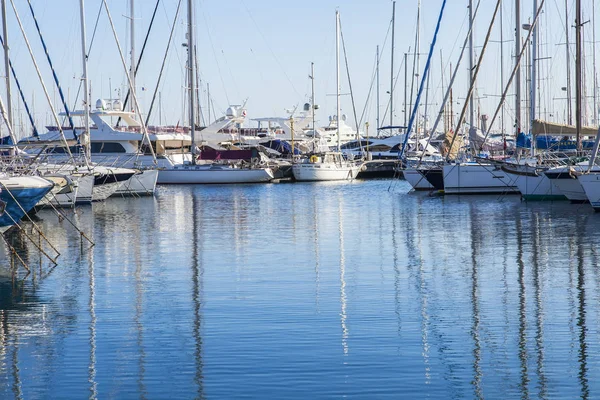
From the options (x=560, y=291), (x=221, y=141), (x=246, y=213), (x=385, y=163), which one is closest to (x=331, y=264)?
(x=560, y=291)

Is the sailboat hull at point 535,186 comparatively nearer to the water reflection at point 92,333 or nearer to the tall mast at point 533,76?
the tall mast at point 533,76

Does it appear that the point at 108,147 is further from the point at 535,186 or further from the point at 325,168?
the point at 535,186

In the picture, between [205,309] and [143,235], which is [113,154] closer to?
[143,235]

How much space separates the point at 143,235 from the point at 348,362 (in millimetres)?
19086

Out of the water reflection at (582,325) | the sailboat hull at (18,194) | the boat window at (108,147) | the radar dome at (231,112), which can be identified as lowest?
the water reflection at (582,325)

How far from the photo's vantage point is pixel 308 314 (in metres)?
16.9

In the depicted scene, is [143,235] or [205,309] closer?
[205,309]

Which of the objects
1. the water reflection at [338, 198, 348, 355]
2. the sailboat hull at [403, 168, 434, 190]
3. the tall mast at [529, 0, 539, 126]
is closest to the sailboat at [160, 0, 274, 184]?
the sailboat hull at [403, 168, 434, 190]

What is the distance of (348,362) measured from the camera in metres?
13.5

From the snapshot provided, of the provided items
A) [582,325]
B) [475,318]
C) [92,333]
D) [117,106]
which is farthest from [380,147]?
[92,333]

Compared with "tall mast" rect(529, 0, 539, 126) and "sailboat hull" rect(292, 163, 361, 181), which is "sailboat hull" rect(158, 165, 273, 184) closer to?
"sailboat hull" rect(292, 163, 361, 181)

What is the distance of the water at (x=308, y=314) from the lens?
41.7ft

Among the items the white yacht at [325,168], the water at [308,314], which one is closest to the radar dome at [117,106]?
the white yacht at [325,168]

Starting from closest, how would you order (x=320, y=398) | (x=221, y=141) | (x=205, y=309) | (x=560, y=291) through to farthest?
(x=320, y=398)
(x=205, y=309)
(x=560, y=291)
(x=221, y=141)
